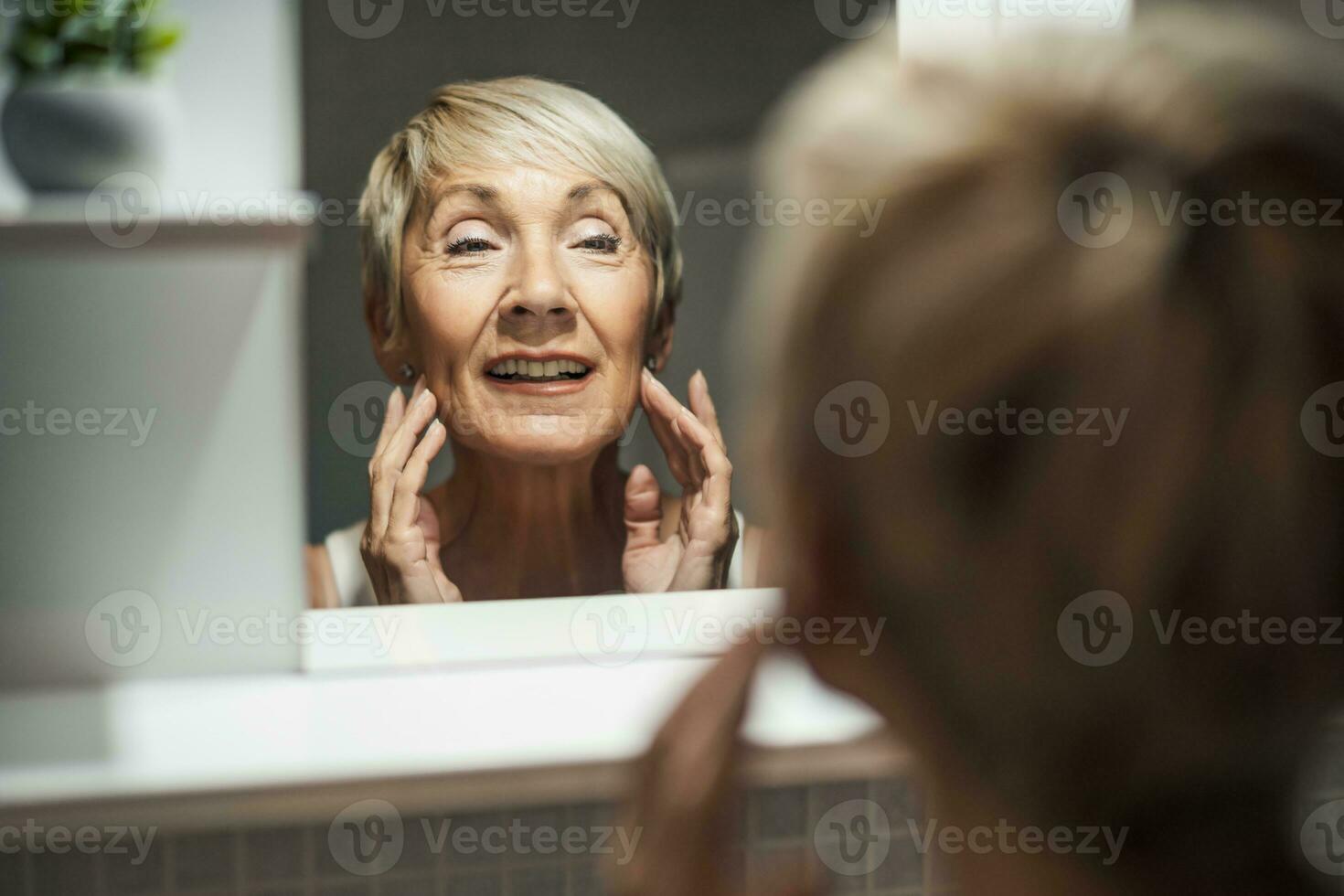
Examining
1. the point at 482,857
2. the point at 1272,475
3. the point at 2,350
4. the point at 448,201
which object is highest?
the point at 1272,475

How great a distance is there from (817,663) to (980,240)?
13 cm

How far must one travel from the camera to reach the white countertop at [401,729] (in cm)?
101

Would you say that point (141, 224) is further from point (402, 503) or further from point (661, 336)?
point (661, 336)

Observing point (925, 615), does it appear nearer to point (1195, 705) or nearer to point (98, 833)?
point (1195, 705)

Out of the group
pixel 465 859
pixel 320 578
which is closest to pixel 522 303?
pixel 320 578

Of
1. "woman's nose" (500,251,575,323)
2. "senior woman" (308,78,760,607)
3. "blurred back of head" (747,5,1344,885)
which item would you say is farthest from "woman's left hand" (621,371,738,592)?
"blurred back of head" (747,5,1344,885)

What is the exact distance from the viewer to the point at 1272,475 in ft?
1.00

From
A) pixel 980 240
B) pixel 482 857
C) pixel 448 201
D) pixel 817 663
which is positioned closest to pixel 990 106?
pixel 980 240

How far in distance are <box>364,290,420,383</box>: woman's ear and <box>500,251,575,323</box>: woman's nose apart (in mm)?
107

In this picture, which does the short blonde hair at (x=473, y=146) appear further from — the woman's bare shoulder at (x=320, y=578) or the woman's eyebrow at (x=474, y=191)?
the woman's bare shoulder at (x=320, y=578)

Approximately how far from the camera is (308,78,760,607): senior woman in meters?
1.18

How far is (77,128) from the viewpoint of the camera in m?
1.03

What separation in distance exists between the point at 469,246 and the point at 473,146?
96mm

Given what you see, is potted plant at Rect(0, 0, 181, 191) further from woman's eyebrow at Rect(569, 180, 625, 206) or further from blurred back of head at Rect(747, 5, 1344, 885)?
blurred back of head at Rect(747, 5, 1344, 885)
